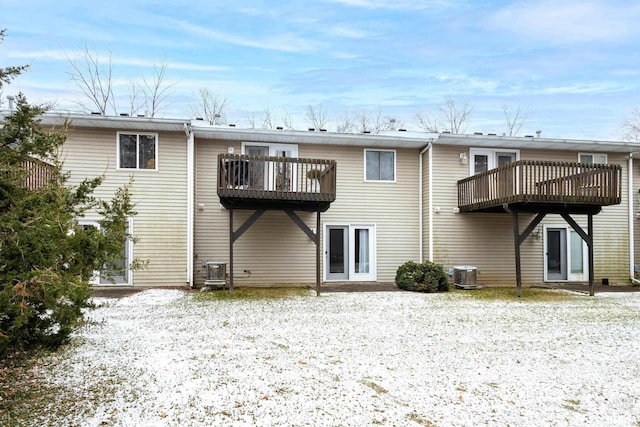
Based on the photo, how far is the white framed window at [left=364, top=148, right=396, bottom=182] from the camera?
13.0m

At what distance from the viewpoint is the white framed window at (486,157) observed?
1320 centimetres

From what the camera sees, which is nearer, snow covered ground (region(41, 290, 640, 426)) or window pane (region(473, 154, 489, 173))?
snow covered ground (region(41, 290, 640, 426))

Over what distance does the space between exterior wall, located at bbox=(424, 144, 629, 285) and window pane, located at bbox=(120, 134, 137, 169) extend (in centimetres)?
830

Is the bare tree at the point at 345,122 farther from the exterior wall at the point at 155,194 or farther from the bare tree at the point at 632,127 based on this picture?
the exterior wall at the point at 155,194

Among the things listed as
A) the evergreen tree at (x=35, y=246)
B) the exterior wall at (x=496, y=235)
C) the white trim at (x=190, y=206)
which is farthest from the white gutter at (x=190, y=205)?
the evergreen tree at (x=35, y=246)

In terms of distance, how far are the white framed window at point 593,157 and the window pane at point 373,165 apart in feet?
20.8

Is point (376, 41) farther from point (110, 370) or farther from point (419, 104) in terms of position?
point (110, 370)

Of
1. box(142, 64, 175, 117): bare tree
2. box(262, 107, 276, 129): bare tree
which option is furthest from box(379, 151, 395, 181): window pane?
box(142, 64, 175, 117): bare tree

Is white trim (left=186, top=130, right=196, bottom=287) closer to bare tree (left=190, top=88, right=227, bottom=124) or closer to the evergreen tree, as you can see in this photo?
the evergreen tree

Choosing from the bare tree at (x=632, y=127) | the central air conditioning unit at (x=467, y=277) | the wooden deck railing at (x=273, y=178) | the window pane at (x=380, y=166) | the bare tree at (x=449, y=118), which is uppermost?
the bare tree at (x=449, y=118)

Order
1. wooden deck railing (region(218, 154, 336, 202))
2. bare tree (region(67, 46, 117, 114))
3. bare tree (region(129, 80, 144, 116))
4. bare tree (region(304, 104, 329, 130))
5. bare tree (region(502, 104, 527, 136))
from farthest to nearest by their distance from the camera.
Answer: bare tree (region(304, 104, 329, 130)) → bare tree (region(502, 104, 527, 136)) → bare tree (region(129, 80, 144, 116)) → bare tree (region(67, 46, 117, 114)) → wooden deck railing (region(218, 154, 336, 202))

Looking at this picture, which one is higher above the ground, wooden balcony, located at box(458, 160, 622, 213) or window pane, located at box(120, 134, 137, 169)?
window pane, located at box(120, 134, 137, 169)

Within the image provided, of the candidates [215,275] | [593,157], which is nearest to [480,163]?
[593,157]

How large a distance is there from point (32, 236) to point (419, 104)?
27.2m
